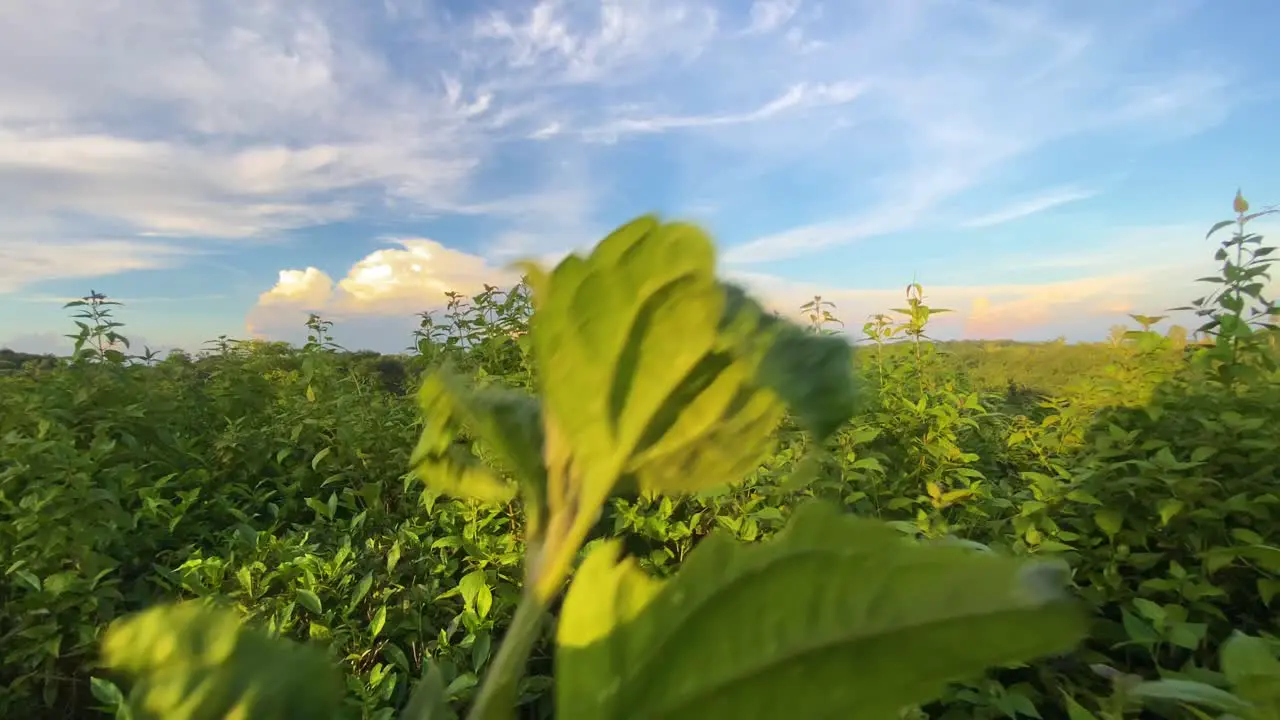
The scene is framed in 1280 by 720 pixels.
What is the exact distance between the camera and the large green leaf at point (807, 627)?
0.28 metres

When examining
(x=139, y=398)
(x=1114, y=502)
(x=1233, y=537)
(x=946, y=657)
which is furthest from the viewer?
(x=139, y=398)

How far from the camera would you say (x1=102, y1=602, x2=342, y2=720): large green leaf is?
37 centimetres

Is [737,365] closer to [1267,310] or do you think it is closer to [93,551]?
[1267,310]

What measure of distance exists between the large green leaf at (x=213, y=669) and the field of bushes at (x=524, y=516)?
138cm

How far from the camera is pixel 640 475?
370 mm

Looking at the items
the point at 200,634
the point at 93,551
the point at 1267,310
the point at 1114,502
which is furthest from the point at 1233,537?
the point at 93,551

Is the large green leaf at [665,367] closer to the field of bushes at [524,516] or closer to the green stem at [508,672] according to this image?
the green stem at [508,672]

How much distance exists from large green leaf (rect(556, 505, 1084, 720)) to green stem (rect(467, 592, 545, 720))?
0.03 metres

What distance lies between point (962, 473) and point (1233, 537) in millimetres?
675

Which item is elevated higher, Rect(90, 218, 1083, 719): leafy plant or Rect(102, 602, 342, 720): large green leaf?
Rect(90, 218, 1083, 719): leafy plant

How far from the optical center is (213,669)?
0.38 meters

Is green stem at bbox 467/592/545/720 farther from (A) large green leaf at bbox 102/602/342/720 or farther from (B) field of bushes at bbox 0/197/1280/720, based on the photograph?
(B) field of bushes at bbox 0/197/1280/720

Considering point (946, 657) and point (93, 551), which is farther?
point (93, 551)

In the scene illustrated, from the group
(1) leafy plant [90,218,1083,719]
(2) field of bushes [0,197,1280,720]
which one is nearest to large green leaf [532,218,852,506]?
(1) leafy plant [90,218,1083,719]
